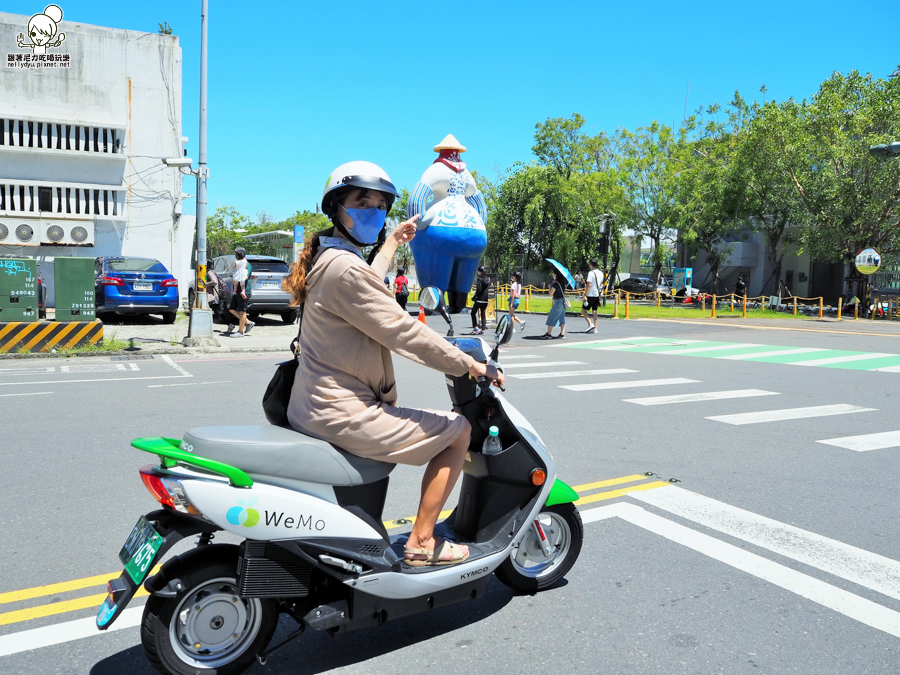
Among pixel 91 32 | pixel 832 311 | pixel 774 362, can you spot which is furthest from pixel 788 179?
pixel 91 32

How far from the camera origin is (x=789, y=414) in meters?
8.28

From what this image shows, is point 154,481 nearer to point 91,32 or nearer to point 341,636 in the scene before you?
point 341,636

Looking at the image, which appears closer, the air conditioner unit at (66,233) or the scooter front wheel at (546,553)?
the scooter front wheel at (546,553)

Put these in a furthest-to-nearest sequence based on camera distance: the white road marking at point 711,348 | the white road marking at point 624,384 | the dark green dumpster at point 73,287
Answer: the white road marking at point 711,348, the dark green dumpster at point 73,287, the white road marking at point 624,384

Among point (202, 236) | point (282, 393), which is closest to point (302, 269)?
point (282, 393)

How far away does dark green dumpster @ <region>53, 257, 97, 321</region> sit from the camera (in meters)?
12.9

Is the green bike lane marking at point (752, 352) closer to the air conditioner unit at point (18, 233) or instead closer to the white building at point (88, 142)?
the white building at point (88, 142)

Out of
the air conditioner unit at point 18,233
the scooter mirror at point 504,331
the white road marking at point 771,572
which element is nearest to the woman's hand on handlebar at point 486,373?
the scooter mirror at point 504,331

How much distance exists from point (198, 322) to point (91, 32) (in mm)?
13026

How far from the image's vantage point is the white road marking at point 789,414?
7.95 metres

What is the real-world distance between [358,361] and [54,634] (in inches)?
69.8

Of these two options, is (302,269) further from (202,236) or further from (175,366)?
(202,236)

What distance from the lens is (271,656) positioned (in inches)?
120

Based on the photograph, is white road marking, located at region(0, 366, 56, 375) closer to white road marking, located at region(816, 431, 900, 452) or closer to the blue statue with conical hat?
the blue statue with conical hat
